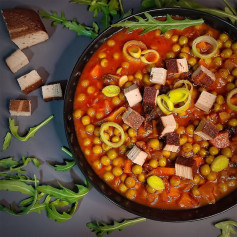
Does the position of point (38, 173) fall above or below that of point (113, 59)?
below

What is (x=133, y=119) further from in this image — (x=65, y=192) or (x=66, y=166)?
(x=65, y=192)

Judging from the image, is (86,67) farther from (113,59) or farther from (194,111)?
(194,111)

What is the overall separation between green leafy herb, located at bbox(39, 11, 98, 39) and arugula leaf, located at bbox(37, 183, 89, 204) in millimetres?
1975

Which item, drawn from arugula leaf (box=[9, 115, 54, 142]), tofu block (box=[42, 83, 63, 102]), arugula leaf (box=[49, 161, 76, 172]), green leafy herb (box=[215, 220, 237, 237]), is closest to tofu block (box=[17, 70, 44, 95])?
tofu block (box=[42, 83, 63, 102])

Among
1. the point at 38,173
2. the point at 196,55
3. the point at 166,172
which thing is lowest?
the point at 38,173

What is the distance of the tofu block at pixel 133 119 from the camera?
3.93 m

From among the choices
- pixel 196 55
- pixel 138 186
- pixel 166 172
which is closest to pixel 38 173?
pixel 138 186

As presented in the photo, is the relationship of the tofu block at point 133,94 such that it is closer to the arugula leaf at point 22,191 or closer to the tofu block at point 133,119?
the tofu block at point 133,119

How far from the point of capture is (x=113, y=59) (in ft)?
14.0

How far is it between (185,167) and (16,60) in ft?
8.37

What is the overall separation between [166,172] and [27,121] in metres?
1.93

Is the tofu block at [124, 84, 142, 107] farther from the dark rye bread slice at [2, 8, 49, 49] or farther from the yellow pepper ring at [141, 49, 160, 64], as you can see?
the dark rye bread slice at [2, 8, 49, 49]

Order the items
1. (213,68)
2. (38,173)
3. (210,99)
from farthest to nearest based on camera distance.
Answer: (38,173)
(213,68)
(210,99)

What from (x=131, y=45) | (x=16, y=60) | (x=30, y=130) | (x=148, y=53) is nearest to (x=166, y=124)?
(x=148, y=53)
